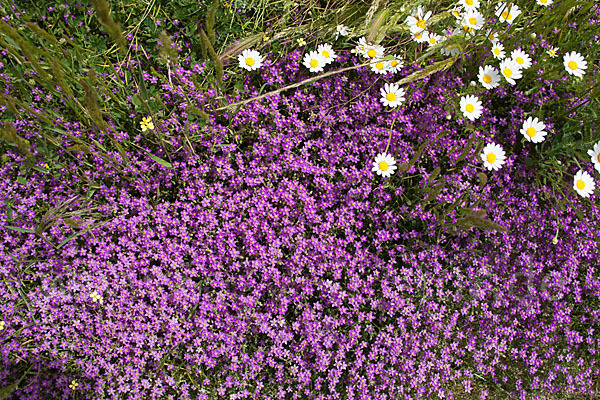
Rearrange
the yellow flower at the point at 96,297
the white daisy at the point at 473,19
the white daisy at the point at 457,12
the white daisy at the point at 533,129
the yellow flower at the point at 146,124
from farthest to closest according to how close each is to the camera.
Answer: the white daisy at the point at 457,12 < the white daisy at the point at 473,19 < the white daisy at the point at 533,129 < the yellow flower at the point at 146,124 < the yellow flower at the point at 96,297

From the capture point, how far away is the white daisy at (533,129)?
10.2 ft

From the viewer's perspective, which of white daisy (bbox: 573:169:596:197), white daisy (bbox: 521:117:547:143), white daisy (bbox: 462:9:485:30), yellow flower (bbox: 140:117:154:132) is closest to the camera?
yellow flower (bbox: 140:117:154:132)

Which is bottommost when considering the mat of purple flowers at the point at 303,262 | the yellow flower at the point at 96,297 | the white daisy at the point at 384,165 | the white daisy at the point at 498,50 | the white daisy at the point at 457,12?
the yellow flower at the point at 96,297

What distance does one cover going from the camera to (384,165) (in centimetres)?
299

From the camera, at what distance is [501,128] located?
335 cm

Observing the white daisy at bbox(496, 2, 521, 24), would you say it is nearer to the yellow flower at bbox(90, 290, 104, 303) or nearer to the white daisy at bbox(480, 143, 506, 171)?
the white daisy at bbox(480, 143, 506, 171)

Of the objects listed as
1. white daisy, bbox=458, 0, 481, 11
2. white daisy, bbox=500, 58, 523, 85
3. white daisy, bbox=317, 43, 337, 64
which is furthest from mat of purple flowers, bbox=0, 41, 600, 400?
white daisy, bbox=458, 0, 481, 11

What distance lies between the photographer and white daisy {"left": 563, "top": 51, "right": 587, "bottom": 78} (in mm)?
3133

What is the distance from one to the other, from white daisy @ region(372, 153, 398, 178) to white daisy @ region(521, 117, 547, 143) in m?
1.03

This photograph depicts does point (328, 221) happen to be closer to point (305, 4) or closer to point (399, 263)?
point (399, 263)

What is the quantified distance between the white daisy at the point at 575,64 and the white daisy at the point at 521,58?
26 cm

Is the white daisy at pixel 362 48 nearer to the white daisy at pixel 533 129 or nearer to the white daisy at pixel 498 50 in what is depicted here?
the white daisy at pixel 498 50

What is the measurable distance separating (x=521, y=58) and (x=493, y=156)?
827 mm

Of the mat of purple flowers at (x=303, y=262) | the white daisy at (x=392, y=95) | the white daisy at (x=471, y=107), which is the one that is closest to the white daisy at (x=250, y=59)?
the mat of purple flowers at (x=303, y=262)
